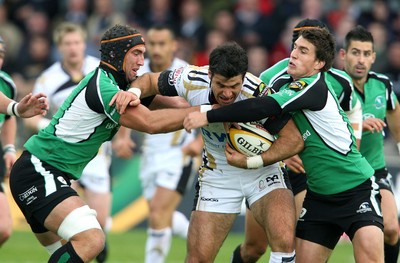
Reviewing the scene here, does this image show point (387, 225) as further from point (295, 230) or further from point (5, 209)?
point (5, 209)

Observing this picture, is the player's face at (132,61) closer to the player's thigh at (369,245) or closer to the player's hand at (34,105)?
the player's hand at (34,105)

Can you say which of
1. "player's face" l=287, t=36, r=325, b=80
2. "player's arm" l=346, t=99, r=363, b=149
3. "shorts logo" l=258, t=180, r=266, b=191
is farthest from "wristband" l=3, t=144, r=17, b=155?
"player's arm" l=346, t=99, r=363, b=149

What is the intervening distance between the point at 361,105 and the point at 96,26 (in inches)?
380

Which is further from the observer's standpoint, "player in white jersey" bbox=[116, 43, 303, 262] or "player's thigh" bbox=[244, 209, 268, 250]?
"player's thigh" bbox=[244, 209, 268, 250]

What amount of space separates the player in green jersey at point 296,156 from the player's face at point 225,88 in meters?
1.21

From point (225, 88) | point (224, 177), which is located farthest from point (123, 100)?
point (224, 177)

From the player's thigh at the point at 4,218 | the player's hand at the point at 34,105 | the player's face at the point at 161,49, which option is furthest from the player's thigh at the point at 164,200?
the player's hand at the point at 34,105

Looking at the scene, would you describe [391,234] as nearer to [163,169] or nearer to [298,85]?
[298,85]

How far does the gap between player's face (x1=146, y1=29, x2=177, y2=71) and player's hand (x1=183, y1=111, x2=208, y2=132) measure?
4063 mm

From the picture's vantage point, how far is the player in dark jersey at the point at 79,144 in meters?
7.78

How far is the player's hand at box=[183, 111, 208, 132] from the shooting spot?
25.3 ft

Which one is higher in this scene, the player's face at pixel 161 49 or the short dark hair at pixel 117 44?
the short dark hair at pixel 117 44

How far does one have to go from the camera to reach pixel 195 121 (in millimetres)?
7715

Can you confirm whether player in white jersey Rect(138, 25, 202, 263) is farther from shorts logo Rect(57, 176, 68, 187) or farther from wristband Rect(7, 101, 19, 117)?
shorts logo Rect(57, 176, 68, 187)
